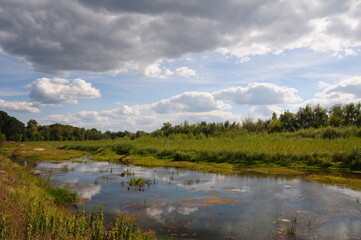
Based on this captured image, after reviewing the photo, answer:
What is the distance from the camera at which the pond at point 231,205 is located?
980 centimetres

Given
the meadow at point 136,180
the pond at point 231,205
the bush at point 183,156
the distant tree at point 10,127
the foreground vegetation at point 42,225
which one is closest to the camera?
the foreground vegetation at point 42,225

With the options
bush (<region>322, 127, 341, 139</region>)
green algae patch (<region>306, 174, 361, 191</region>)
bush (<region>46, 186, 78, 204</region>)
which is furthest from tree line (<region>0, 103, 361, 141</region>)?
bush (<region>46, 186, 78, 204</region>)

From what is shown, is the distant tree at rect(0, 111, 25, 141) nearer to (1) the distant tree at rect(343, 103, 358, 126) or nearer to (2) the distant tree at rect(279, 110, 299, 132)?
(2) the distant tree at rect(279, 110, 299, 132)

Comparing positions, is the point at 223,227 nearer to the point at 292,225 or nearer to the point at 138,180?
the point at 292,225

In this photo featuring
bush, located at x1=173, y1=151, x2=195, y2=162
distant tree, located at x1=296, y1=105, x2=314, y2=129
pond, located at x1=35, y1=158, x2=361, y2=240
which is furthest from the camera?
distant tree, located at x1=296, y1=105, x2=314, y2=129

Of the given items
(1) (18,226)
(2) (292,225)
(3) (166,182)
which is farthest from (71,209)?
(2) (292,225)

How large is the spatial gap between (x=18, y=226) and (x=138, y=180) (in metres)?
11.5

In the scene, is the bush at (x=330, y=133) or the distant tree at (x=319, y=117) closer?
the bush at (x=330, y=133)

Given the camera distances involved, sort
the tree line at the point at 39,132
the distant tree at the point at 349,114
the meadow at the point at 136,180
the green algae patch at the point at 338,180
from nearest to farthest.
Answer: the meadow at the point at 136,180 → the green algae patch at the point at 338,180 → the distant tree at the point at 349,114 → the tree line at the point at 39,132

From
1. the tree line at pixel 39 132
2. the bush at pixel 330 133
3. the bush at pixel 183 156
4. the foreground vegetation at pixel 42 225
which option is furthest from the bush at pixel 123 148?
the tree line at pixel 39 132

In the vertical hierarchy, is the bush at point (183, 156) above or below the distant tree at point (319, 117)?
below

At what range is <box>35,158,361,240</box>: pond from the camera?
9805mm

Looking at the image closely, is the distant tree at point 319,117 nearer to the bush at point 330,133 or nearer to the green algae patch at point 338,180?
the bush at point 330,133

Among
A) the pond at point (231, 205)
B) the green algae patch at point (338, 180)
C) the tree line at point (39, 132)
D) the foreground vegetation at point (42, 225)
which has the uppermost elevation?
the tree line at point (39, 132)
